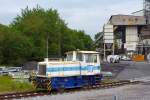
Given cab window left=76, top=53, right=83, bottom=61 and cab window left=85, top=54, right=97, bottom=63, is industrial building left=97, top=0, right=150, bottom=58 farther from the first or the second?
cab window left=76, top=53, right=83, bottom=61

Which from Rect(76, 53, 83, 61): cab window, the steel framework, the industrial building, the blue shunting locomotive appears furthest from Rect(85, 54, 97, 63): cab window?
the steel framework

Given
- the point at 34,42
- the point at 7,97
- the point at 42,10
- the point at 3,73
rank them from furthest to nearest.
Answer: the point at 42,10 < the point at 34,42 < the point at 3,73 < the point at 7,97

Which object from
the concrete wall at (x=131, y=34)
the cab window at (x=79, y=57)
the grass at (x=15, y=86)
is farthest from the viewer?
the concrete wall at (x=131, y=34)

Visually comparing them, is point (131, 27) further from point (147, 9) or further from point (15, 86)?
point (15, 86)

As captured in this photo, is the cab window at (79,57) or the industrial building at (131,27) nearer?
the cab window at (79,57)

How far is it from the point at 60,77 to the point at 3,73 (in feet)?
68.2

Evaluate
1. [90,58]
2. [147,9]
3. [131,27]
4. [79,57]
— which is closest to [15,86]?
[79,57]

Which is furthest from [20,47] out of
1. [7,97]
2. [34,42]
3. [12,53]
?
[7,97]

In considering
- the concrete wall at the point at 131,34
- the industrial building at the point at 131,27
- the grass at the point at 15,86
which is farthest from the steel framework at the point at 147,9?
the grass at the point at 15,86

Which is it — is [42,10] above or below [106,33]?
above

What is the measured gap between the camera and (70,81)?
39688 mm

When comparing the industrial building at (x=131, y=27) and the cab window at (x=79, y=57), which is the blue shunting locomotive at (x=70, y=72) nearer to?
the cab window at (x=79, y=57)

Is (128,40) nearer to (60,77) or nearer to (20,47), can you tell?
(20,47)

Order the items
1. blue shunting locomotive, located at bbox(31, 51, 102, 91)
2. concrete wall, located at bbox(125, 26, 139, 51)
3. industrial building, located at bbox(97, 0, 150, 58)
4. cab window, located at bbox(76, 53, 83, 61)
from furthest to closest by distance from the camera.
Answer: concrete wall, located at bbox(125, 26, 139, 51) < industrial building, located at bbox(97, 0, 150, 58) < cab window, located at bbox(76, 53, 83, 61) < blue shunting locomotive, located at bbox(31, 51, 102, 91)
